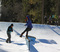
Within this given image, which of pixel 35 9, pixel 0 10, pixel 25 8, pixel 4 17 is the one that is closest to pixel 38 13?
pixel 35 9

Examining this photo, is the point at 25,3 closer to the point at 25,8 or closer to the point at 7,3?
the point at 25,8

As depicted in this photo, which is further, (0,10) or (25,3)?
(0,10)

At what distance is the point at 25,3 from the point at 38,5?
130 inches

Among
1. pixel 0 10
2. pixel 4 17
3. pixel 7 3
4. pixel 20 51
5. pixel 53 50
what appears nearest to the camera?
pixel 20 51

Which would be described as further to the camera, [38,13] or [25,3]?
[25,3]

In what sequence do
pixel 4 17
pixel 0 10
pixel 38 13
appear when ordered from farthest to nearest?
pixel 0 10 < pixel 4 17 < pixel 38 13

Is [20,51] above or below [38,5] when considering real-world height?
below

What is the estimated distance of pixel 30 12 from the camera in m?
40.7

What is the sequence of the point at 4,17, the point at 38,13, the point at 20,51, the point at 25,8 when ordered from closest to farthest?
the point at 20,51 → the point at 38,13 → the point at 25,8 → the point at 4,17

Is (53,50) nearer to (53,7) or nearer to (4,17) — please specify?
(53,7)

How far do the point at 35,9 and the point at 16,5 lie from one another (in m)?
10.5

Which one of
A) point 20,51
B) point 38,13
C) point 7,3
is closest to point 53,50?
point 20,51

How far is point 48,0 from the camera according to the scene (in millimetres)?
42125

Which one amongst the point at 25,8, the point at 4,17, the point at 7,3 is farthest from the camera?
the point at 4,17
